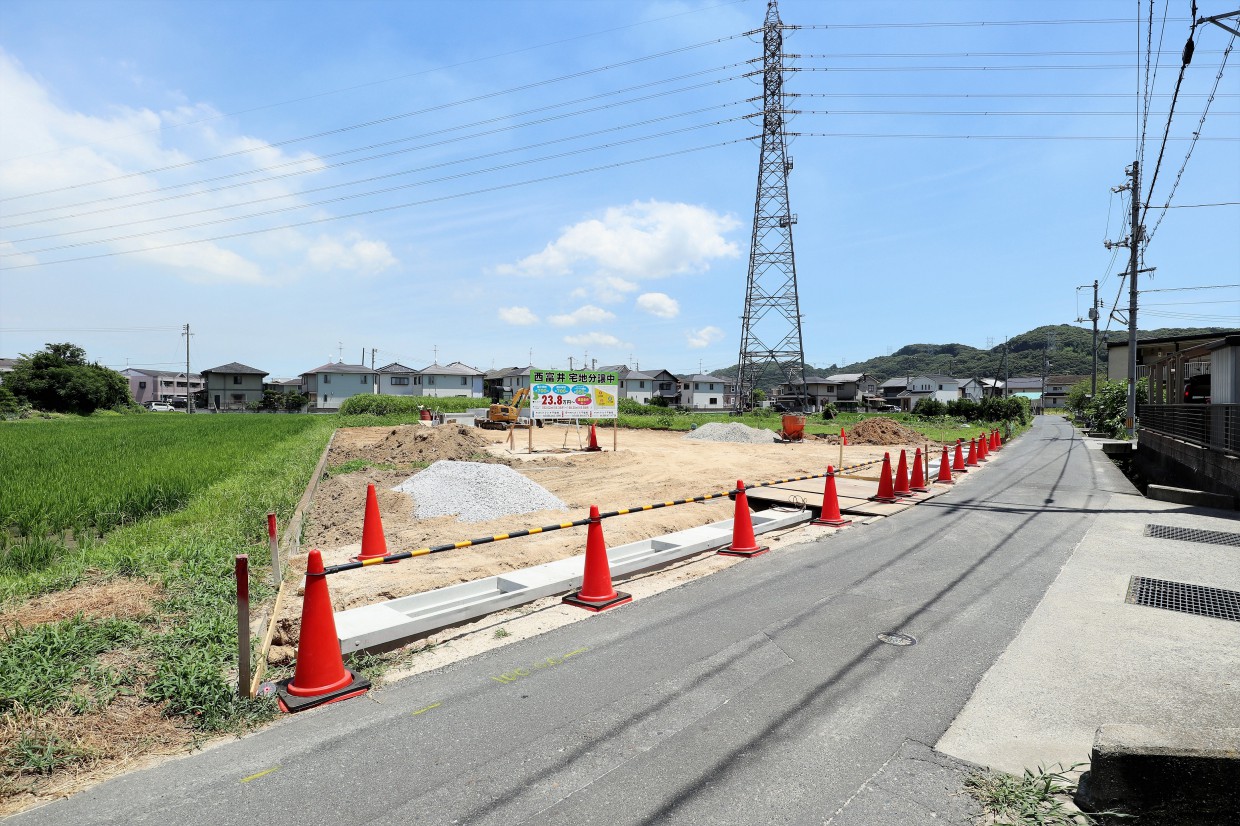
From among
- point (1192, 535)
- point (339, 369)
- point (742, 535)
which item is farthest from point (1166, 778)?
point (339, 369)

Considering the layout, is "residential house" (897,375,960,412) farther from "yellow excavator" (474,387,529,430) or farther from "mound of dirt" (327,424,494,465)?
"mound of dirt" (327,424,494,465)

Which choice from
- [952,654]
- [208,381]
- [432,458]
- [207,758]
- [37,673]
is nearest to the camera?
[207,758]

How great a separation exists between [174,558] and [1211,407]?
1971cm

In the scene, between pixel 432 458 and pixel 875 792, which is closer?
pixel 875 792

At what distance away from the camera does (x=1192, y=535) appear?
9.91 meters

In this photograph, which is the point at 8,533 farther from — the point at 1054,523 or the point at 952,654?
the point at 1054,523

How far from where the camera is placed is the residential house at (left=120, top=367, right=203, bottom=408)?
4053 inches

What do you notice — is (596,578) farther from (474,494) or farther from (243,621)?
(474,494)

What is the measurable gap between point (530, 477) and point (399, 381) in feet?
224

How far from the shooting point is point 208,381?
263 feet

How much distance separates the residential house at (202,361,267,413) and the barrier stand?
87.1m

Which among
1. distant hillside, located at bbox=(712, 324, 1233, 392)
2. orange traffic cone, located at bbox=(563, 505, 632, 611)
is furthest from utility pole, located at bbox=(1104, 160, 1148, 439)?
distant hillside, located at bbox=(712, 324, 1233, 392)

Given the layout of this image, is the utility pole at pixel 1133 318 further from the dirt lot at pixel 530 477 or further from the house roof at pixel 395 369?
the house roof at pixel 395 369

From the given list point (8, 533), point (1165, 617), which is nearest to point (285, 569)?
point (8, 533)
